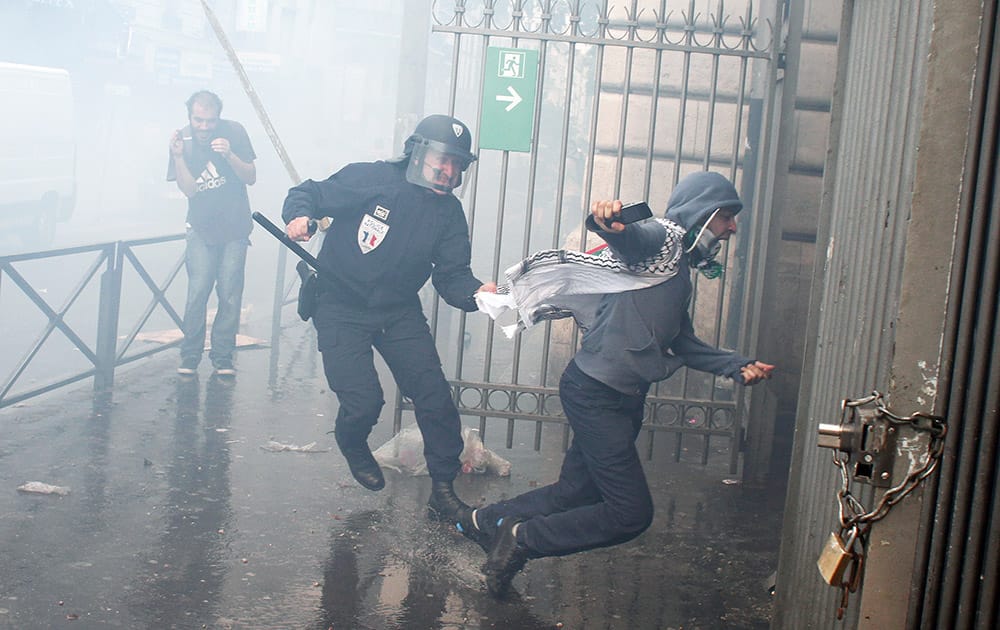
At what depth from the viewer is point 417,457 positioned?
6094 millimetres

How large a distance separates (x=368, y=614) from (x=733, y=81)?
4.97 m

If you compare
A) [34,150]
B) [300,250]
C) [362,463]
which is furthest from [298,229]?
[34,150]

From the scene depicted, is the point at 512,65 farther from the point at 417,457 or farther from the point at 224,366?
the point at 224,366

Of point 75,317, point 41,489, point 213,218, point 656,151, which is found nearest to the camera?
point 41,489

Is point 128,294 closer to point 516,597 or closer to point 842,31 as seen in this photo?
point 516,597

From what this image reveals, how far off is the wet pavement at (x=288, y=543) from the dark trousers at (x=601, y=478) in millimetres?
319

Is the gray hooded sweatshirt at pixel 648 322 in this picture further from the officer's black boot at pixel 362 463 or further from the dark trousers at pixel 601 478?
the officer's black boot at pixel 362 463

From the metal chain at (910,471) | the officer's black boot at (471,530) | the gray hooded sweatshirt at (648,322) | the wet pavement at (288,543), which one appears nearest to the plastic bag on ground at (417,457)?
the wet pavement at (288,543)

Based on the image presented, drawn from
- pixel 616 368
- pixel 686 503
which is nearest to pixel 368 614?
pixel 616 368

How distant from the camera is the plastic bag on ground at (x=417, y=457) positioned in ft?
20.0

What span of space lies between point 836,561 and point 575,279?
2.31 m

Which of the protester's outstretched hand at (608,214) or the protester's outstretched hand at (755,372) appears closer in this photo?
the protester's outstretched hand at (608,214)

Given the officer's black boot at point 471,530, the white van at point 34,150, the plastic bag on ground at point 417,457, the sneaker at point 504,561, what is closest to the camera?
the sneaker at point 504,561

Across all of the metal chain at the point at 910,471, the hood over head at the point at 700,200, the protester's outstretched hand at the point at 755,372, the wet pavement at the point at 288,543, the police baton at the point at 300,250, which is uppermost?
the hood over head at the point at 700,200
